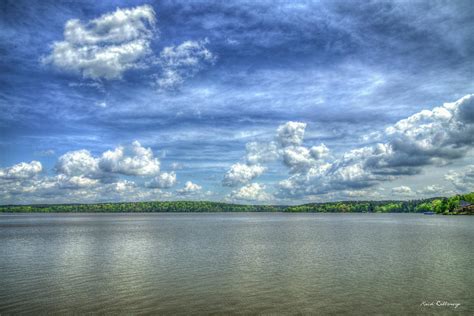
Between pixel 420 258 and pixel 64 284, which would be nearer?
pixel 64 284

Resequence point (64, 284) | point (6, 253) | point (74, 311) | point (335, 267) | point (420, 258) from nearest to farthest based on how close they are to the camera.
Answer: point (74, 311)
point (64, 284)
point (335, 267)
point (420, 258)
point (6, 253)

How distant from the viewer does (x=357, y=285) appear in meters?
35.6

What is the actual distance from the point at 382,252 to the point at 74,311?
49035 mm

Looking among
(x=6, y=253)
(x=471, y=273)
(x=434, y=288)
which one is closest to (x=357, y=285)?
(x=434, y=288)

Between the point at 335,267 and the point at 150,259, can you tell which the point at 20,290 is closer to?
the point at 150,259

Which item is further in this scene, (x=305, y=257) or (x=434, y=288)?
(x=305, y=257)

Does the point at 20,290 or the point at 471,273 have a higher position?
the point at 20,290

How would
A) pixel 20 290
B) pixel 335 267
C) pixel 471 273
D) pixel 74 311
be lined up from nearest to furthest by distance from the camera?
pixel 74 311 → pixel 20 290 → pixel 471 273 → pixel 335 267

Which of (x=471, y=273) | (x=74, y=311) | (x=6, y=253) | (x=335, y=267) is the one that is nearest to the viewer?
(x=74, y=311)

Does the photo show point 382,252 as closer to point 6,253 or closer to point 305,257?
point 305,257

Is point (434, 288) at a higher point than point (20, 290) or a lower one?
lower

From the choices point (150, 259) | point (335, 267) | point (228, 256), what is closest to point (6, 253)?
point (150, 259)

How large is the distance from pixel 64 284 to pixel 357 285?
28864mm

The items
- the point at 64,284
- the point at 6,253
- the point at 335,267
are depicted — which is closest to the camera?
the point at 64,284
